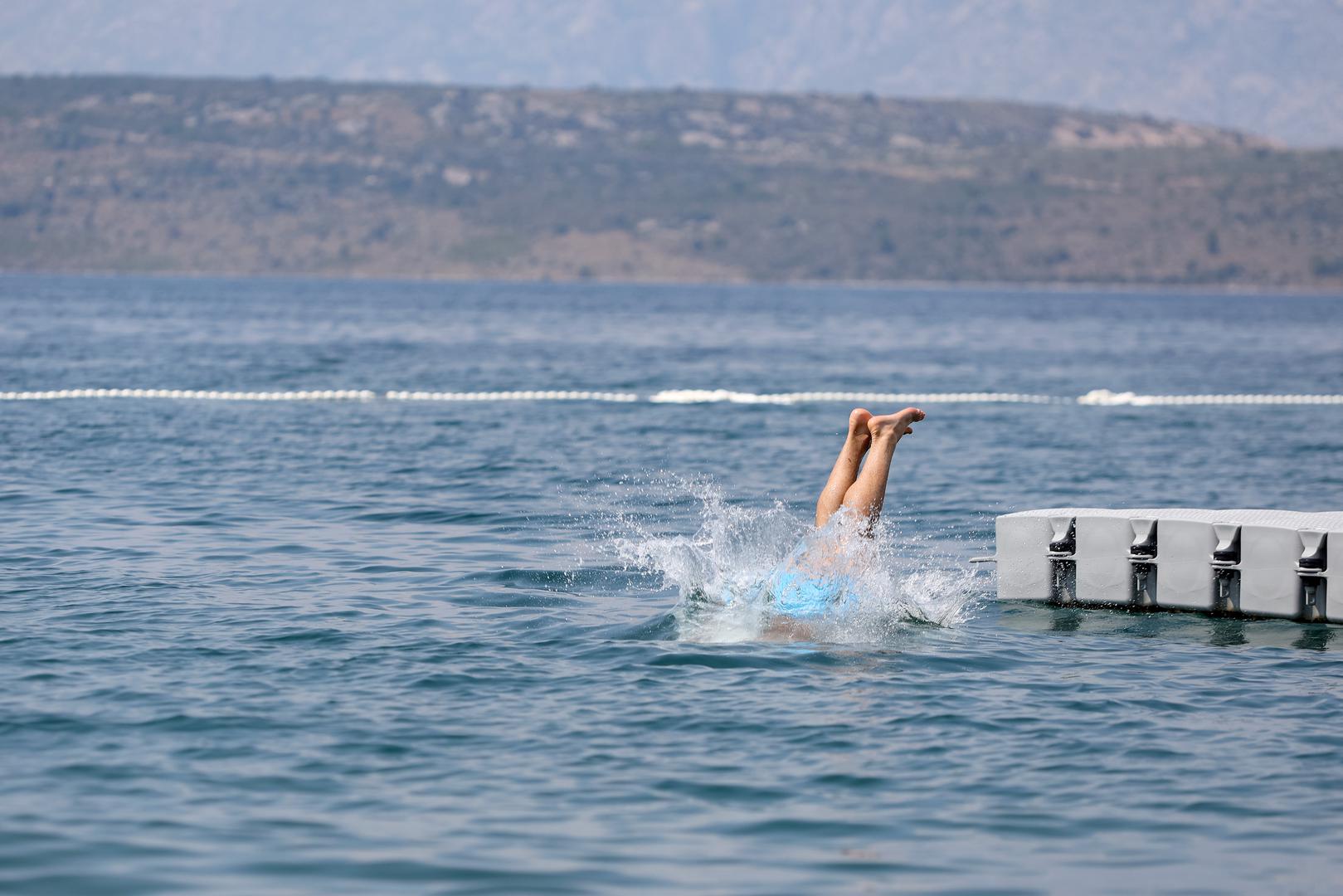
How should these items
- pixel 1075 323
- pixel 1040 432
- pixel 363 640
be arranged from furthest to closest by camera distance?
pixel 1075 323, pixel 1040 432, pixel 363 640

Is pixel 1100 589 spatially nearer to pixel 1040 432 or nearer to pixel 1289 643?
pixel 1289 643

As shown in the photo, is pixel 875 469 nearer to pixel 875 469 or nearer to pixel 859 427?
pixel 875 469

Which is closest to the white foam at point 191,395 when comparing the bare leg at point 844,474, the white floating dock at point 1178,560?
the white floating dock at point 1178,560

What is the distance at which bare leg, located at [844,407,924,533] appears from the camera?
48.5ft

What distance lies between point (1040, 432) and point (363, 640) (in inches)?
1004

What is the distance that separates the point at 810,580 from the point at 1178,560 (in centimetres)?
379

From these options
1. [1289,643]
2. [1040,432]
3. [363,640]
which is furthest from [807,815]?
[1040,432]

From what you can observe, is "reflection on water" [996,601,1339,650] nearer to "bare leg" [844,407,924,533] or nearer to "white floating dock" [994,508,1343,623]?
"white floating dock" [994,508,1343,623]

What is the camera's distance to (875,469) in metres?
14.8

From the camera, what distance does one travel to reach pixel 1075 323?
127m

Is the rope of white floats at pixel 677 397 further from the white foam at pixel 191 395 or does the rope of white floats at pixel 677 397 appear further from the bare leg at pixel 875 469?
the bare leg at pixel 875 469

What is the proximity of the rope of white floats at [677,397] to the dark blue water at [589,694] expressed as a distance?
10367mm

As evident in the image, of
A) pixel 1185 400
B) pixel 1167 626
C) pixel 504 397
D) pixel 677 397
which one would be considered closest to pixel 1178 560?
pixel 1167 626

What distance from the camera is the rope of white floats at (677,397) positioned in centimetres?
4275
